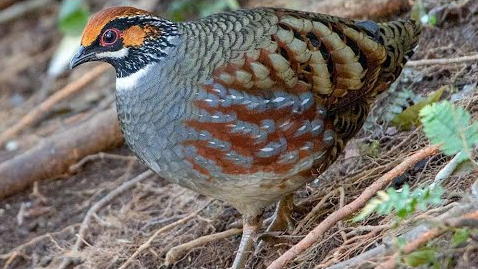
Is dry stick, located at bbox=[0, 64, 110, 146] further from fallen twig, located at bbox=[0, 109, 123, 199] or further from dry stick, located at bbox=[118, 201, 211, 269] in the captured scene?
dry stick, located at bbox=[118, 201, 211, 269]

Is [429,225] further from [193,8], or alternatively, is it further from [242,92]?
[193,8]

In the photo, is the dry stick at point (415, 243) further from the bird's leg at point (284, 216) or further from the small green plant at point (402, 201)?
the bird's leg at point (284, 216)

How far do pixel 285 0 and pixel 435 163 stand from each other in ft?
9.55

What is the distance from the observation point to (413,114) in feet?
15.3

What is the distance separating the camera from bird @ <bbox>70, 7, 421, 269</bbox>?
3846 mm

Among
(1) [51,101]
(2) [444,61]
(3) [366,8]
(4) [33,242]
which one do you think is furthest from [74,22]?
(2) [444,61]

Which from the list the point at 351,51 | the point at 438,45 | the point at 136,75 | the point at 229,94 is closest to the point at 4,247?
the point at 136,75

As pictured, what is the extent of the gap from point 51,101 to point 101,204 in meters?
1.78

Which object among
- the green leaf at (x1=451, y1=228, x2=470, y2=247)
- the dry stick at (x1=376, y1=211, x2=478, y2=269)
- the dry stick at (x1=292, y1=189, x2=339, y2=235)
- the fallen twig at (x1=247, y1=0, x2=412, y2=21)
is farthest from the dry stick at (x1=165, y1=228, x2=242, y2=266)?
the fallen twig at (x1=247, y1=0, x2=412, y2=21)

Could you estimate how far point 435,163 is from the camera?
13.3ft

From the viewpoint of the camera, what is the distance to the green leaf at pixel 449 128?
125 inches

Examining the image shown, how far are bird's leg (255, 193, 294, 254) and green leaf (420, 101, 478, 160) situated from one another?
130 centimetres

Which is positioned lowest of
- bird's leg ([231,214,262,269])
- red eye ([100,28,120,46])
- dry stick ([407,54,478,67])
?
bird's leg ([231,214,262,269])

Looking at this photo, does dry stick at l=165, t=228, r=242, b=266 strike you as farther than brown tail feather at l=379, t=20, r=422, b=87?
Yes
